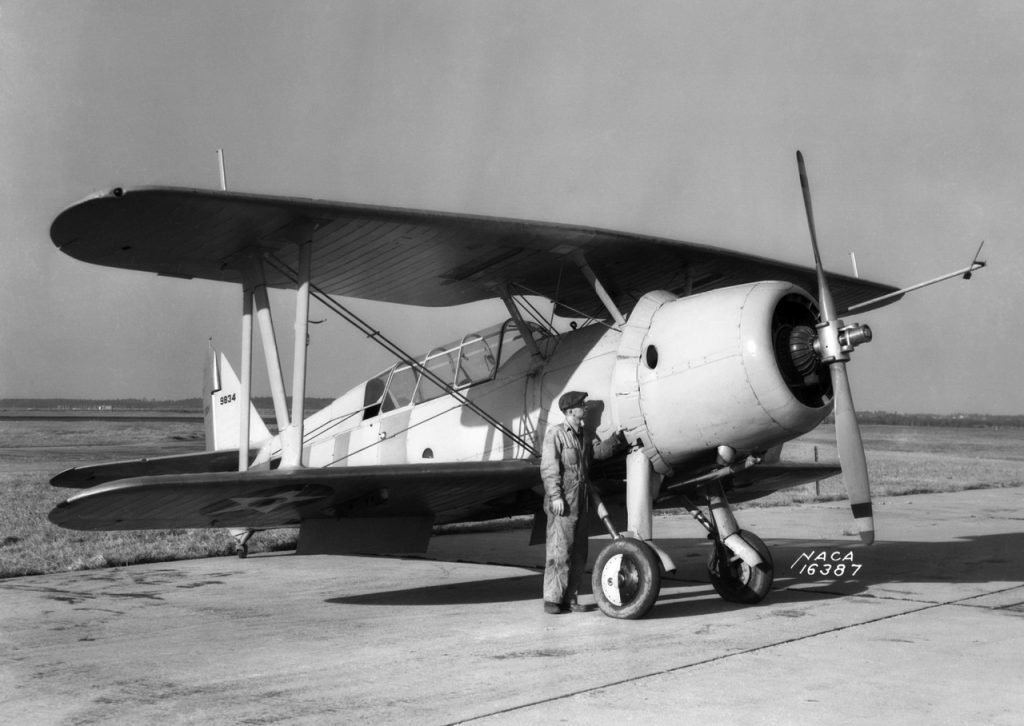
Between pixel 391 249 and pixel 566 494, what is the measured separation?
2.47m

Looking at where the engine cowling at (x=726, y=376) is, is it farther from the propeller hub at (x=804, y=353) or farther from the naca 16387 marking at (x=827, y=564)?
the naca 16387 marking at (x=827, y=564)

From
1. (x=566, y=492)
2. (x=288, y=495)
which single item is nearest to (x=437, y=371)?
(x=288, y=495)

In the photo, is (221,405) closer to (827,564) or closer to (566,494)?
(566,494)

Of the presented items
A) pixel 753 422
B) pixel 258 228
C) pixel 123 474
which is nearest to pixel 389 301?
pixel 258 228

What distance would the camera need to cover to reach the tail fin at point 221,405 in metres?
12.1

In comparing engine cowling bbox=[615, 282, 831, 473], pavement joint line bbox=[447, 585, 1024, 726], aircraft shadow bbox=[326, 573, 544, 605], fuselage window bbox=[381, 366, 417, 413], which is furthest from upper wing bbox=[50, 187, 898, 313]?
pavement joint line bbox=[447, 585, 1024, 726]

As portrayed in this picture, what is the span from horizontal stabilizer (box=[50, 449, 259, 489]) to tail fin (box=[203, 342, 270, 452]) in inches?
42.1

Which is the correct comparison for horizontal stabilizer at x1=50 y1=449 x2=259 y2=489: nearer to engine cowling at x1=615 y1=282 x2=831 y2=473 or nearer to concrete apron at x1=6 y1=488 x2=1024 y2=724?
concrete apron at x1=6 y1=488 x2=1024 y2=724

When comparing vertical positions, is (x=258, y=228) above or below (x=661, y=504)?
above

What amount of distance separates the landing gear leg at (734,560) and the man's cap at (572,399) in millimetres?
1341

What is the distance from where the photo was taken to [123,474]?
32.1 ft

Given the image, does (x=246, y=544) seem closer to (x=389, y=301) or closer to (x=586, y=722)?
(x=389, y=301)

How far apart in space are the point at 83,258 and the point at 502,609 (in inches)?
161

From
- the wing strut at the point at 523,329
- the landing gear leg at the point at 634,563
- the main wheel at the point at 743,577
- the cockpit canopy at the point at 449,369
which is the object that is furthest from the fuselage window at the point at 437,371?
the main wheel at the point at 743,577
